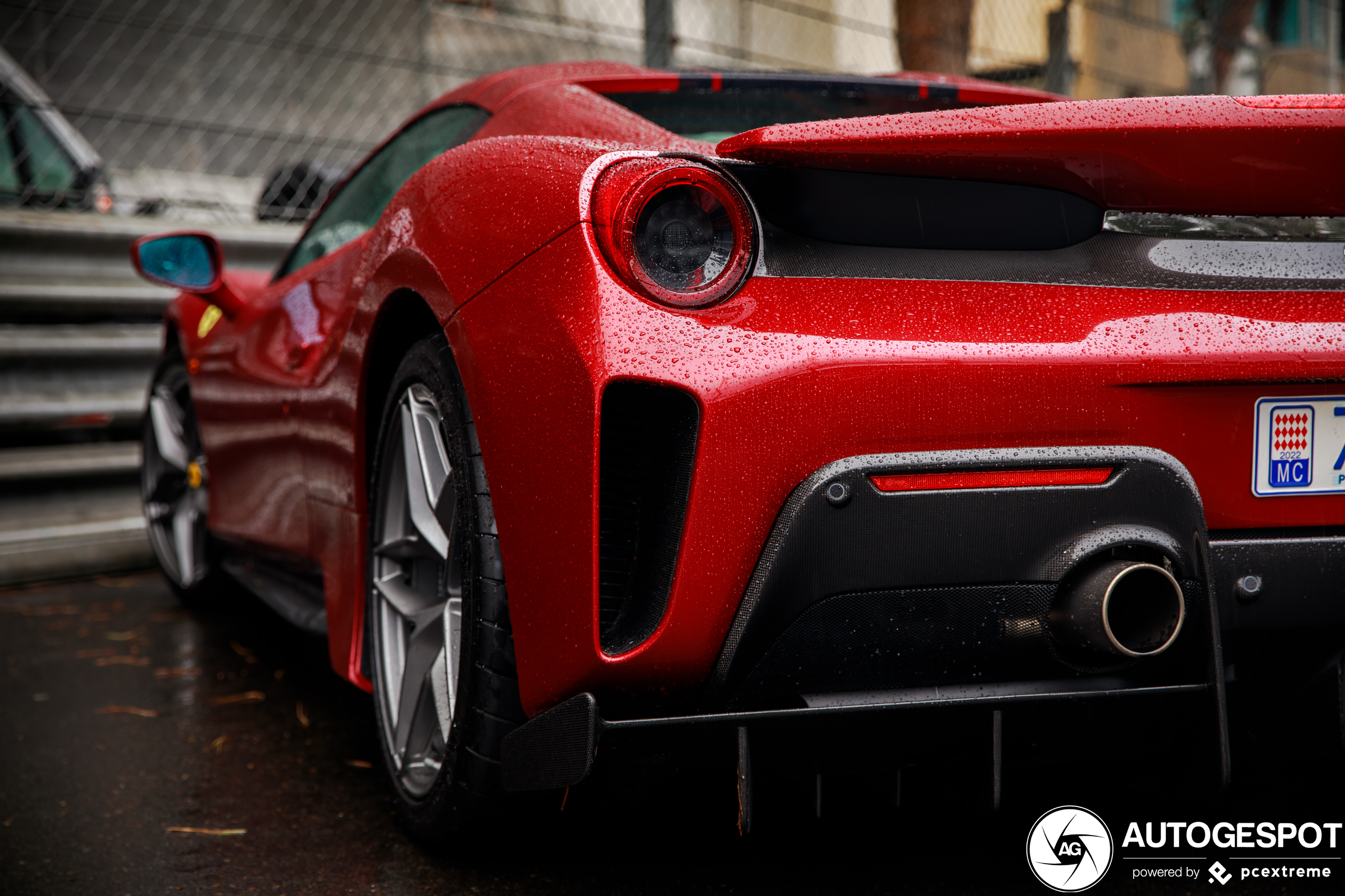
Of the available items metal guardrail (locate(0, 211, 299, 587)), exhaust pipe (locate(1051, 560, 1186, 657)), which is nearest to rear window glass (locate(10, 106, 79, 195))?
metal guardrail (locate(0, 211, 299, 587))

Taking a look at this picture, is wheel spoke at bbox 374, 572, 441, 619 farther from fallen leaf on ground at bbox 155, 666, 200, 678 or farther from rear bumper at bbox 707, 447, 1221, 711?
fallen leaf on ground at bbox 155, 666, 200, 678

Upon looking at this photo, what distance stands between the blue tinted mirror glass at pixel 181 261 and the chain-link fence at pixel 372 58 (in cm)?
226

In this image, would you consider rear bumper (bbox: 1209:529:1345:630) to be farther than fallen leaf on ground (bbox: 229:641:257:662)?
No

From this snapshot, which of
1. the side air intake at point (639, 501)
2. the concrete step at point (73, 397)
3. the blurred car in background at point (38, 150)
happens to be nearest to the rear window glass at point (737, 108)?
the side air intake at point (639, 501)

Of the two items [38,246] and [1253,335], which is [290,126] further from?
[1253,335]

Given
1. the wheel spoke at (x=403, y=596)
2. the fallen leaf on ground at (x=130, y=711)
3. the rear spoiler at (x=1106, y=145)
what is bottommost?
the fallen leaf on ground at (x=130, y=711)

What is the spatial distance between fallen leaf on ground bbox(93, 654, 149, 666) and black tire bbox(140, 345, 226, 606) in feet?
1.63

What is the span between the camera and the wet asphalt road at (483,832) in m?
1.86

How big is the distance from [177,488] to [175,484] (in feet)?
0.07

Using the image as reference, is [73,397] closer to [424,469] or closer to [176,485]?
[176,485]

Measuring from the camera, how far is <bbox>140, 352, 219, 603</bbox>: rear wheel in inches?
159

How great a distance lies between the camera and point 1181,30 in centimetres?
1022

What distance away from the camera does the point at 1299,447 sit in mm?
1646

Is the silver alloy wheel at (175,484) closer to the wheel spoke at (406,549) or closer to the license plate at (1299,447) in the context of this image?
the wheel spoke at (406,549)
